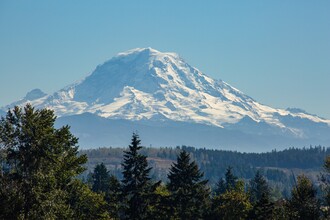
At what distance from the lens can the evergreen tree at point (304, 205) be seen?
66812 millimetres

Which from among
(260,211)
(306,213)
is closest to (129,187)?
(260,211)

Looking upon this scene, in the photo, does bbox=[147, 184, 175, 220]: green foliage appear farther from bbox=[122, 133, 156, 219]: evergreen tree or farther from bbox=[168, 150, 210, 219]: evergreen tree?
bbox=[122, 133, 156, 219]: evergreen tree

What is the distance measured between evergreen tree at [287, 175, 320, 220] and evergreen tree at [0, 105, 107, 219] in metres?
24.9

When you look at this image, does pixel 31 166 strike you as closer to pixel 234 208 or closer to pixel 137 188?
pixel 137 188

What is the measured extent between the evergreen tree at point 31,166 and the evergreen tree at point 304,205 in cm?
2493

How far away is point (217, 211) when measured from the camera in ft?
265

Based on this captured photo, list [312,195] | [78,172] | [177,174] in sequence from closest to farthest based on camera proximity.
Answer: [78,172]
[312,195]
[177,174]

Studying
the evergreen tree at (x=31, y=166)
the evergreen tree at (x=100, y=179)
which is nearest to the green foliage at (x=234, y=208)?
the evergreen tree at (x=31, y=166)

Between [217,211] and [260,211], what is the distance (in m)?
10.5

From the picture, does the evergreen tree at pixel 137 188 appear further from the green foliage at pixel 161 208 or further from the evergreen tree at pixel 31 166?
the evergreen tree at pixel 31 166

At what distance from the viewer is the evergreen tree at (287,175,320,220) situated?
66812 mm

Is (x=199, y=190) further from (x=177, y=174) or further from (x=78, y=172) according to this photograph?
(x=78, y=172)

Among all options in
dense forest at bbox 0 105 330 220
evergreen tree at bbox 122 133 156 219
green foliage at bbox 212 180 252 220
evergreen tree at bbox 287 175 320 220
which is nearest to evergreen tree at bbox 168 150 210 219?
dense forest at bbox 0 105 330 220

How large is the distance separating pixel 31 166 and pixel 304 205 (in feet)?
99.7
